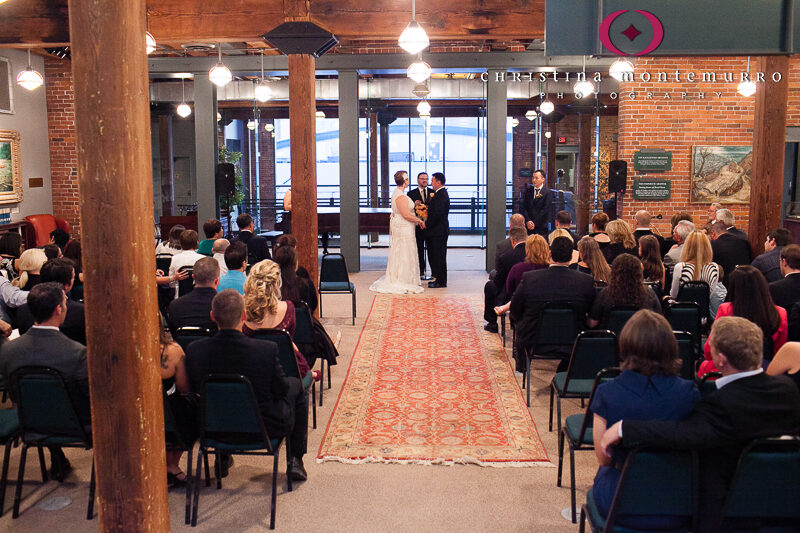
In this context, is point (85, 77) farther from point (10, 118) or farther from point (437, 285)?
point (10, 118)

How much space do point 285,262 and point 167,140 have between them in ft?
49.9

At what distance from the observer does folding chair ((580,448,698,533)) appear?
112 inches

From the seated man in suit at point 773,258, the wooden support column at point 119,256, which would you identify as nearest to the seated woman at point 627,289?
the seated man in suit at point 773,258

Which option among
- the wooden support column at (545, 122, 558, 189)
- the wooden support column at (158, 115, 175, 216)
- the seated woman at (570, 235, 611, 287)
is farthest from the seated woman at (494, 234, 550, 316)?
the wooden support column at (158, 115, 175, 216)

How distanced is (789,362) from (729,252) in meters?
4.04

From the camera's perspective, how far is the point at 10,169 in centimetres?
1228

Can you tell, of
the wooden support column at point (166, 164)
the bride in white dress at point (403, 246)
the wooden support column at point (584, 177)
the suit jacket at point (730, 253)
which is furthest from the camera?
the wooden support column at point (166, 164)

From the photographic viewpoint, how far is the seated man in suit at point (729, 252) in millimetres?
7508

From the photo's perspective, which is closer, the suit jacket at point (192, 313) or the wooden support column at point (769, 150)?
the suit jacket at point (192, 313)

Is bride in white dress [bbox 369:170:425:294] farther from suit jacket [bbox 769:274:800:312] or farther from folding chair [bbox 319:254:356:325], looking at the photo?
suit jacket [bbox 769:274:800:312]

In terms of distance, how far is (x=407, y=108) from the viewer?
19641 millimetres

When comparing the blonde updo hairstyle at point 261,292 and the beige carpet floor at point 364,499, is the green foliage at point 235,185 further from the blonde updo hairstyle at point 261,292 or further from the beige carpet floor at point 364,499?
the beige carpet floor at point 364,499

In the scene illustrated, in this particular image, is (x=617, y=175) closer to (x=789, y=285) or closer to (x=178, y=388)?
(x=789, y=285)

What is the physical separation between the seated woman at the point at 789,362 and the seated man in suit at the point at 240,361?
247cm
